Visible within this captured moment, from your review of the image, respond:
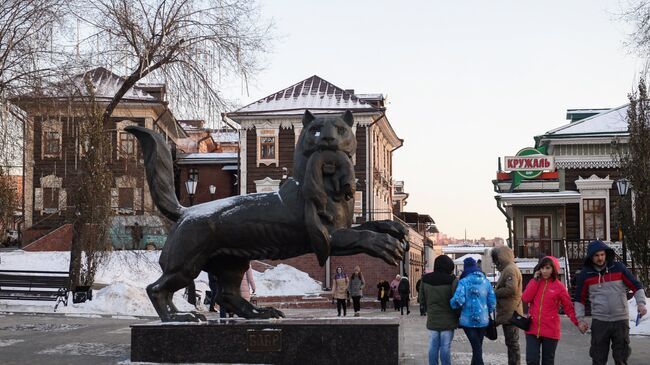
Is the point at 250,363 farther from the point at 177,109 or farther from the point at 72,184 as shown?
the point at 72,184

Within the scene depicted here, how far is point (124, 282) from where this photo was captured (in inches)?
961

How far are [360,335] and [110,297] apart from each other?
45.6 ft

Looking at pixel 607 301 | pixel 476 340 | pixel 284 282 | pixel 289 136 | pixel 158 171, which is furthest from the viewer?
pixel 289 136

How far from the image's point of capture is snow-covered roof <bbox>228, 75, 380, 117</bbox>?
42750 mm

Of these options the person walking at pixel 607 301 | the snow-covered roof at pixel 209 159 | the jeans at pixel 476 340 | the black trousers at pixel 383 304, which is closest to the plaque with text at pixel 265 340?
the jeans at pixel 476 340

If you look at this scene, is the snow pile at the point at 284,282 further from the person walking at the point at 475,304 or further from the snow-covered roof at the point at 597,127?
the person walking at the point at 475,304

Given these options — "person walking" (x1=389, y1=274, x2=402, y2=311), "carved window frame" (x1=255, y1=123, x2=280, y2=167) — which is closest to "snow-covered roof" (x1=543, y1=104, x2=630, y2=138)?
"person walking" (x1=389, y1=274, x2=402, y2=311)

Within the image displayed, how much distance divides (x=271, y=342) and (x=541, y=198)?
91.8 ft

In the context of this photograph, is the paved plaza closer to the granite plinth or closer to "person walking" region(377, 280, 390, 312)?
the granite plinth

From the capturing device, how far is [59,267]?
32.6 metres

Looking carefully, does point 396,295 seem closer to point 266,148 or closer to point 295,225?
point 266,148

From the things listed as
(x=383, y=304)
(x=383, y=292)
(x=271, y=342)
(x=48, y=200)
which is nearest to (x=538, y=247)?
(x=383, y=304)

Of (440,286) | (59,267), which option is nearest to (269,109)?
(59,267)

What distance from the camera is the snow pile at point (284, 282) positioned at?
109 ft
